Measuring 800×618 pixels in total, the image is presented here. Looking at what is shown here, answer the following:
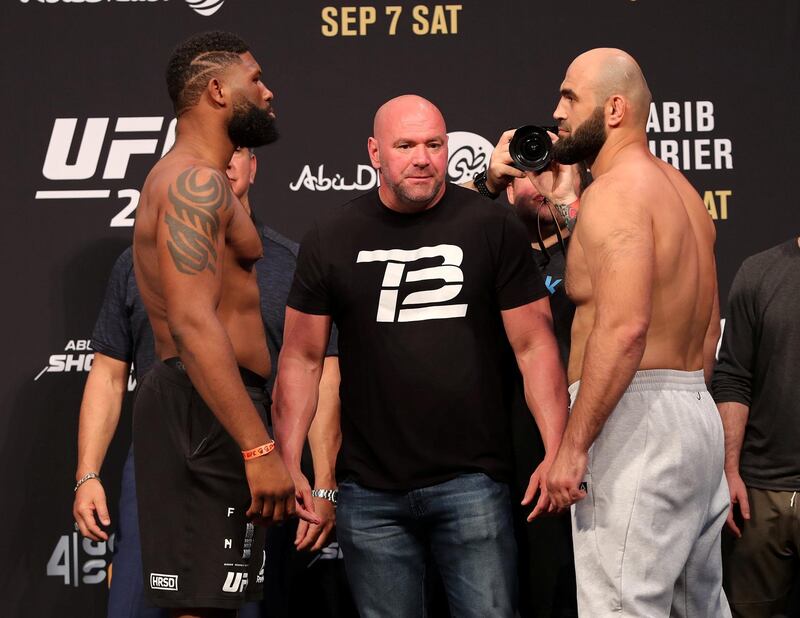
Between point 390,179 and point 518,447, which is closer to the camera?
A: point 390,179

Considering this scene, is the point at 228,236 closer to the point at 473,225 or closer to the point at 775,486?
the point at 473,225

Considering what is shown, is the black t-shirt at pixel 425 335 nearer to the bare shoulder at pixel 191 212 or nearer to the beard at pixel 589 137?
the beard at pixel 589 137

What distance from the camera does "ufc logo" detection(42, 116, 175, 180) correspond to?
3.52 m

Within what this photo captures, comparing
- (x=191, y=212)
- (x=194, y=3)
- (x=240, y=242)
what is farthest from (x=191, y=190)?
(x=194, y=3)

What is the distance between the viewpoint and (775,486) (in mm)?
3084

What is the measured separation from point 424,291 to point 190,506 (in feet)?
2.35

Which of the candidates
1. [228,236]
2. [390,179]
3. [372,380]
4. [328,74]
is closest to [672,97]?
[328,74]

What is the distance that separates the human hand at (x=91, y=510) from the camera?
2822 mm

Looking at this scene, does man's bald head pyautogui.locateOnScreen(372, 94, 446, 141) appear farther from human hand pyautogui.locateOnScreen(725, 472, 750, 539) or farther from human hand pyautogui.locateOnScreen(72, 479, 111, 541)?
human hand pyautogui.locateOnScreen(725, 472, 750, 539)

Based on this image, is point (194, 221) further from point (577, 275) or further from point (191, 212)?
point (577, 275)

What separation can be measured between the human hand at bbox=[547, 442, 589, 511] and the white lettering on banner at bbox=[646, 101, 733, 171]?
154 cm

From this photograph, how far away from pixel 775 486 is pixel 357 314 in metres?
1.35

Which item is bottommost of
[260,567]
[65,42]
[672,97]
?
[260,567]

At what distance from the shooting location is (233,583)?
7.46ft
